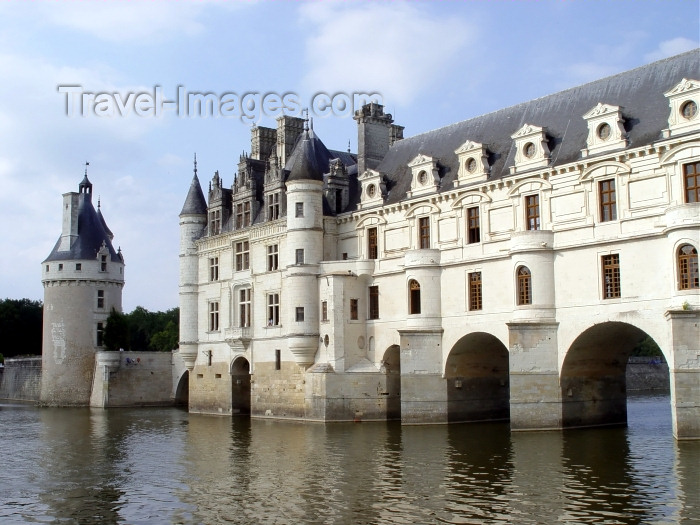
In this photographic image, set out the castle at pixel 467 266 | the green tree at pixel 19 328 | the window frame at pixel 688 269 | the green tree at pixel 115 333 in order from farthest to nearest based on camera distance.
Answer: the green tree at pixel 19 328
the green tree at pixel 115 333
the castle at pixel 467 266
the window frame at pixel 688 269

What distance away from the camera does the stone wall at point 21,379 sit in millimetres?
63406

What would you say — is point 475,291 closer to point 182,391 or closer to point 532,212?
point 532,212

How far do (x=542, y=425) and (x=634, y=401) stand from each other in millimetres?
23666

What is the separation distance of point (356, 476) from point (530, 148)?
53.1 feet

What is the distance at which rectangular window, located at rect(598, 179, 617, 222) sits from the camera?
29953 mm

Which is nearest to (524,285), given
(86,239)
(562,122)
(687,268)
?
(687,268)

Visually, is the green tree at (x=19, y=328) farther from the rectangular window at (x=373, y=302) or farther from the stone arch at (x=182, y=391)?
the rectangular window at (x=373, y=302)

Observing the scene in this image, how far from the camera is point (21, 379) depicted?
66.5m

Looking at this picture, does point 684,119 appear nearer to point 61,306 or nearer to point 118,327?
point 118,327

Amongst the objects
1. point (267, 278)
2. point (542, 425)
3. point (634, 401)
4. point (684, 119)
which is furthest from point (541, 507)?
point (634, 401)

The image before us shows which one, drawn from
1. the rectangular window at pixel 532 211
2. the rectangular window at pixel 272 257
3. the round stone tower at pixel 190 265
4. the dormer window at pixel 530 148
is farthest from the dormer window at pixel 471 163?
the round stone tower at pixel 190 265

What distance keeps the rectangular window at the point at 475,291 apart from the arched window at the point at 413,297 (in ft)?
8.35

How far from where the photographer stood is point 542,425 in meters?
30.3

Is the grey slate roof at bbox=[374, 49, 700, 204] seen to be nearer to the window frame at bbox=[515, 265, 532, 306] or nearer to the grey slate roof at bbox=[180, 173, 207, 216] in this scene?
the window frame at bbox=[515, 265, 532, 306]
